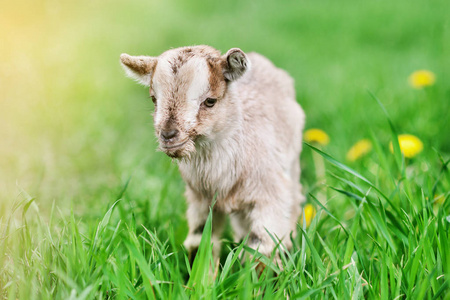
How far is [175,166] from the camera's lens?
3.32m

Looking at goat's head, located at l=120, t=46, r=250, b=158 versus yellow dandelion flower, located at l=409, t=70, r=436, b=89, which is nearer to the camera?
goat's head, located at l=120, t=46, r=250, b=158

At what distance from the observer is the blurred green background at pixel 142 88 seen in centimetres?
362

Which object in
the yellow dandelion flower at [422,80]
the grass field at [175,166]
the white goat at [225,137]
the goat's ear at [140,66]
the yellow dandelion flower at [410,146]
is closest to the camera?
the grass field at [175,166]

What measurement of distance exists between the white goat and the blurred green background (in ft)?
1.40

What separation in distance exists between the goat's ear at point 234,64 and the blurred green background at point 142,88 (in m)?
0.74

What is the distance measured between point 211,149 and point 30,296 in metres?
1.02

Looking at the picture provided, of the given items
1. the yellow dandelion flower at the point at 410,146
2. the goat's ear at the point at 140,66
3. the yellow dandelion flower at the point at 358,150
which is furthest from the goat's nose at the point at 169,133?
the yellow dandelion flower at the point at 358,150

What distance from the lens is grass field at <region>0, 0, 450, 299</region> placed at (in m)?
2.08

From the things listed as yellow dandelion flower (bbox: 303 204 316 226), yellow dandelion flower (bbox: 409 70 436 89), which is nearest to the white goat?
yellow dandelion flower (bbox: 303 204 316 226)

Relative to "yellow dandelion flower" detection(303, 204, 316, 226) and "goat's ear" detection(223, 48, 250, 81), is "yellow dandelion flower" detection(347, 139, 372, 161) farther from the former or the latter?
"goat's ear" detection(223, 48, 250, 81)

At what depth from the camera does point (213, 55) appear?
2350mm

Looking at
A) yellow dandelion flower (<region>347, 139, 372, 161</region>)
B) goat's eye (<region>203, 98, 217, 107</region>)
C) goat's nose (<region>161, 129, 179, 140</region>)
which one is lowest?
yellow dandelion flower (<region>347, 139, 372, 161</region>)

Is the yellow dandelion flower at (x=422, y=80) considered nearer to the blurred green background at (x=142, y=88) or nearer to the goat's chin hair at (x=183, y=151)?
the blurred green background at (x=142, y=88)

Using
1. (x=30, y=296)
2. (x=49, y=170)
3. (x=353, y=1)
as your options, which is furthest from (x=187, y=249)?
(x=353, y=1)
